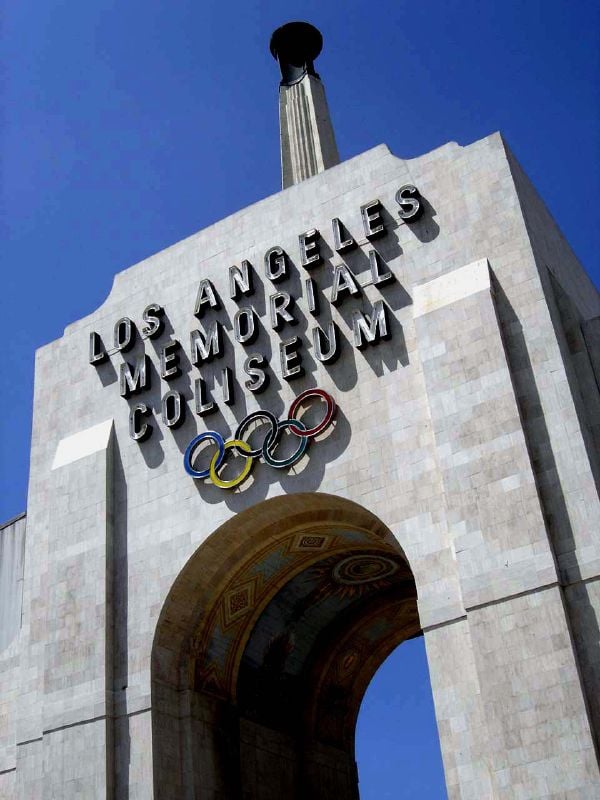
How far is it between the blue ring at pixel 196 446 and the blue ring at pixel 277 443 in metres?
1.26

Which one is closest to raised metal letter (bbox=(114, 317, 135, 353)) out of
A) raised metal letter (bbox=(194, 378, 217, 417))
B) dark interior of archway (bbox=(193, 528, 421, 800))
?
raised metal letter (bbox=(194, 378, 217, 417))

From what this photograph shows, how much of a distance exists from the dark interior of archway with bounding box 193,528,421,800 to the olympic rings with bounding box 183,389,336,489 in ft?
7.77

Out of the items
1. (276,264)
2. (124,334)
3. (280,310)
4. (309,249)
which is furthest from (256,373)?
(124,334)

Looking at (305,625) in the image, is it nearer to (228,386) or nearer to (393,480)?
(228,386)

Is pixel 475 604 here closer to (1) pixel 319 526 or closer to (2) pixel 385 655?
(1) pixel 319 526

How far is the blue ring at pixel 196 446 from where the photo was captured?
26.7 m

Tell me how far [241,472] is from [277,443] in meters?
1.14

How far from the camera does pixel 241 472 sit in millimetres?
26328

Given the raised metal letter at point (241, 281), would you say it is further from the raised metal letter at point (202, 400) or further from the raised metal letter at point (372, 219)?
the raised metal letter at point (372, 219)

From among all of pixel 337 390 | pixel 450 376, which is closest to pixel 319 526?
pixel 337 390

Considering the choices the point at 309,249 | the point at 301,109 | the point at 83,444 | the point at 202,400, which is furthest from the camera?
the point at 301,109

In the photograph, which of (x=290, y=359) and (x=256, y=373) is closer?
(x=290, y=359)

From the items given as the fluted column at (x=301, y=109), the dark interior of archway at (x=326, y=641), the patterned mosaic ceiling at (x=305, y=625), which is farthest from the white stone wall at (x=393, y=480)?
the fluted column at (x=301, y=109)

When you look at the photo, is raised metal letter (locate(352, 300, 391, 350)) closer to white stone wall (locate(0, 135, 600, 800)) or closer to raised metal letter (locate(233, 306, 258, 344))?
white stone wall (locate(0, 135, 600, 800))
